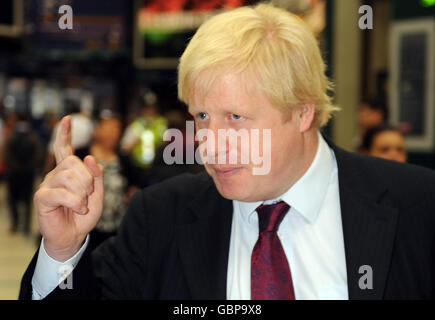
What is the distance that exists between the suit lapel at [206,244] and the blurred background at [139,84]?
0.92ft

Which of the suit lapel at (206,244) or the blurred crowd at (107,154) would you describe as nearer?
the suit lapel at (206,244)

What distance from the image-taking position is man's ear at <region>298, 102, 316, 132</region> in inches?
64.7

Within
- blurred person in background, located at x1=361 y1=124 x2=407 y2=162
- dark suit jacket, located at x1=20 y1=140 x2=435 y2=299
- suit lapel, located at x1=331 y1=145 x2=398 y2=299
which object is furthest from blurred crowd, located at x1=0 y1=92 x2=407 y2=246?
suit lapel, located at x1=331 y1=145 x2=398 y2=299

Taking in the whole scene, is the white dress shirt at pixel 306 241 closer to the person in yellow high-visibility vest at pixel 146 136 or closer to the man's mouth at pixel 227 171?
the man's mouth at pixel 227 171

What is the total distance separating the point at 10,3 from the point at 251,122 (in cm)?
615

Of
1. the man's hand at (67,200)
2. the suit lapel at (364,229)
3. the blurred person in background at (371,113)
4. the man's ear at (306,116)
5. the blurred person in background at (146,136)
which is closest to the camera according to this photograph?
the man's hand at (67,200)

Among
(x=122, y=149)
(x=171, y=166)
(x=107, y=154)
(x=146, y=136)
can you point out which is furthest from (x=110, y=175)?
(x=146, y=136)

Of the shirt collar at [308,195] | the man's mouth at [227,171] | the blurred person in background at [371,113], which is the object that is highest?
the blurred person in background at [371,113]

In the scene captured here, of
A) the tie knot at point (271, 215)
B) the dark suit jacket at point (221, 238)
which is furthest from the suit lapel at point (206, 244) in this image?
the tie knot at point (271, 215)

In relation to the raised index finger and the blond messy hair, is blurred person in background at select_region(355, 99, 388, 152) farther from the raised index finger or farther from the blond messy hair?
the raised index finger

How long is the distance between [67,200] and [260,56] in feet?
1.88

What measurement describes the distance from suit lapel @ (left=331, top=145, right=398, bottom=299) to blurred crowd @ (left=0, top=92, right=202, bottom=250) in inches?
20.8

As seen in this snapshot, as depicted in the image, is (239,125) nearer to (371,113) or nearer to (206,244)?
(206,244)

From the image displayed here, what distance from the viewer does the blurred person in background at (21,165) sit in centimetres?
877
